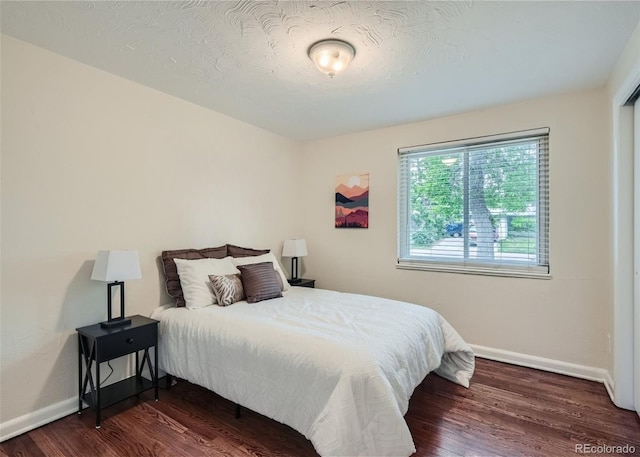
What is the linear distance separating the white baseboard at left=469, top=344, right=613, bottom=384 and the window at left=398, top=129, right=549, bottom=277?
76cm

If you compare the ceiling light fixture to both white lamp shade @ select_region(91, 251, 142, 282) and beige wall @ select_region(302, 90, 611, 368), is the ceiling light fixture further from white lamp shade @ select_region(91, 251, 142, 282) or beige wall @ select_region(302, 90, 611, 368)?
white lamp shade @ select_region(91, 251, 142, 282)

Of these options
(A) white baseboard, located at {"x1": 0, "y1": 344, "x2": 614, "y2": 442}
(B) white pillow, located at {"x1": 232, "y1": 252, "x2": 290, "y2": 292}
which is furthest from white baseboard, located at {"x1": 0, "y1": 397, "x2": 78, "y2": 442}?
(B) white pillow, located at {"x1": 232, "y1": 252, "x2": 290, "y2": 292}

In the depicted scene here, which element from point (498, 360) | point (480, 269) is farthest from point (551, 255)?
point (498, 360)

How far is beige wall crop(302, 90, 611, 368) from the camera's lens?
2658mm

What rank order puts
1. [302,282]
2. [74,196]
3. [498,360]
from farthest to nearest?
[302,282]
[498,360]
[74,196]

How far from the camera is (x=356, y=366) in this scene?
5.42 feet

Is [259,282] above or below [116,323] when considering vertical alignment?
above

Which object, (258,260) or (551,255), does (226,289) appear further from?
(551,255)

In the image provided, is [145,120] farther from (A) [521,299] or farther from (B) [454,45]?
(A) [521,299]

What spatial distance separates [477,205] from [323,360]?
7.77ft

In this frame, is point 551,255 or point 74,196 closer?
point 74,196

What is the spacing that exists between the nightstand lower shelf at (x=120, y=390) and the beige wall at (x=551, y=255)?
234cm

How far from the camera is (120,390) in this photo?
232cm

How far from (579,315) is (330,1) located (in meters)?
3.09
